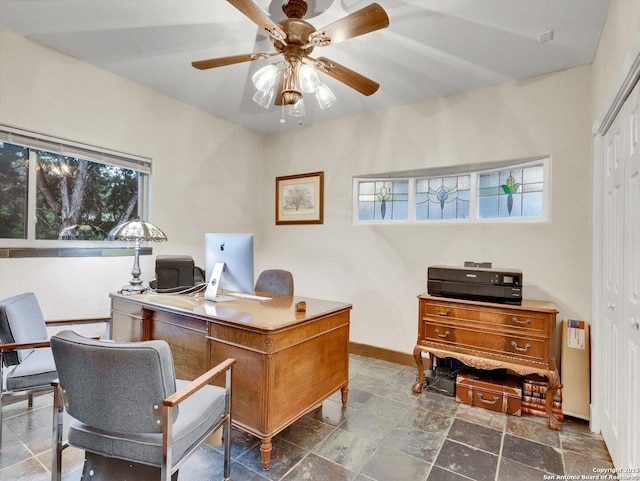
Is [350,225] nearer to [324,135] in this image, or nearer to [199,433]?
[324,135]

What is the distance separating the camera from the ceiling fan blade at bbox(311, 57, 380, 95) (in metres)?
1.94

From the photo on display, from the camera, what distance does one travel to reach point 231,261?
2420mm

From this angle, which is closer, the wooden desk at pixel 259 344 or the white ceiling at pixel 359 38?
the wooden desk at pixel 259 344

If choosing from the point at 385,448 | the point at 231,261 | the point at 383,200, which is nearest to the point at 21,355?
the point at 231,261

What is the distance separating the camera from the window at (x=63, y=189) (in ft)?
8.49

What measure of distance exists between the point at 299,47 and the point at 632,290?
2.16 meters

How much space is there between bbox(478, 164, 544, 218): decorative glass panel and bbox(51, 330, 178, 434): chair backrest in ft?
10.3

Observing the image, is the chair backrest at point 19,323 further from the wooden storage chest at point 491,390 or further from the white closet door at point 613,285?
the white closet door at point 613,285

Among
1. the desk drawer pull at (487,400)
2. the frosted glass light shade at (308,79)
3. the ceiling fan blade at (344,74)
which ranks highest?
the ceiling fan blade at (344,74)

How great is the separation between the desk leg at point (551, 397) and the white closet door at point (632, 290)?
24.4 inches

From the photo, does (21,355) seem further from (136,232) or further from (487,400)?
(487,400)

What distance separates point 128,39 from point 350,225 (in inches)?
105

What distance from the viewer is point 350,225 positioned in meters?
3.89

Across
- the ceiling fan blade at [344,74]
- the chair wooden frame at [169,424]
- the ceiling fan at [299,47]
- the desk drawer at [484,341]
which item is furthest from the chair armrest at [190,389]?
the desk drawer at [484,341]
